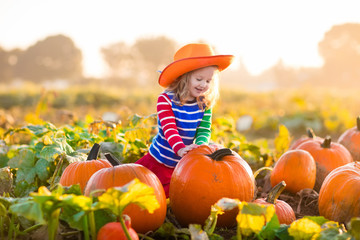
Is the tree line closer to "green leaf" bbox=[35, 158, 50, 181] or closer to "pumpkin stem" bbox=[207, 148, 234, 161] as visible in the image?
"green leaf" bbox=[35, 158, 50, 181]

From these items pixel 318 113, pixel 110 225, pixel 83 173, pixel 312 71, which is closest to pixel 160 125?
pixel 83 173

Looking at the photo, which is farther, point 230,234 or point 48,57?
point 48,57

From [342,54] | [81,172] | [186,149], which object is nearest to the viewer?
[81,172]

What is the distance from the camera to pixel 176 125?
2.99 m

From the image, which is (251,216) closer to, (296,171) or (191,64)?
(191,64)

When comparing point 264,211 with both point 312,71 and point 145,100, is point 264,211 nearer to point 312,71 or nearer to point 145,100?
point 145,100

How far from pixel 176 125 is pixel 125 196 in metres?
1.42

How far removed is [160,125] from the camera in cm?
Result: 298

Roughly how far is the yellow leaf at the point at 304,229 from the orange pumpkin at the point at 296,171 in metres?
1.33

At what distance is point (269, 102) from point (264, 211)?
35.7ft

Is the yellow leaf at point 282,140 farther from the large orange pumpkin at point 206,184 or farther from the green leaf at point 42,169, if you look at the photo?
the green leaf at point 42,169

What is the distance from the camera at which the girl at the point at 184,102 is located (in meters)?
2.82

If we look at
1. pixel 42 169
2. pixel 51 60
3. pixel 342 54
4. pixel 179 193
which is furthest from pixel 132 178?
pixel 51 60

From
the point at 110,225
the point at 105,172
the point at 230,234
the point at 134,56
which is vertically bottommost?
the point at 230,234
